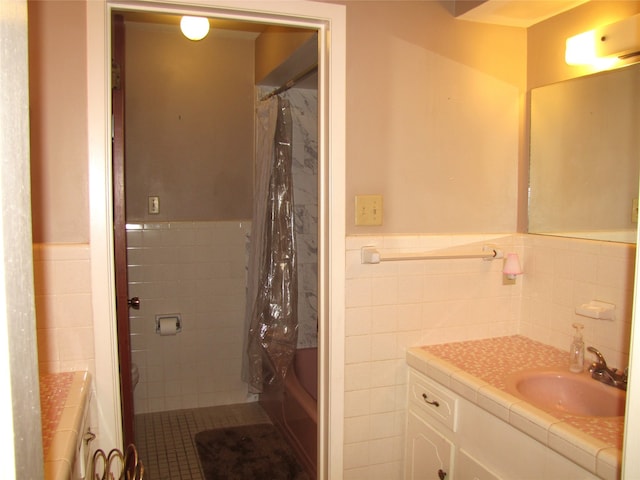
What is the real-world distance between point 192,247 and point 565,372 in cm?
241

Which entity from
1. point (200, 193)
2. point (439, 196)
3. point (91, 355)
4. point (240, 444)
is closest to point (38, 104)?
point (91, 355)

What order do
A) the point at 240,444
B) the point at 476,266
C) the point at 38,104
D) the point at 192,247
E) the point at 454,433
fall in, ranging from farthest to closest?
the point at 192,247 → the point at 240,444 → the point at 476,266 → the point at 454,433 → the point at 38,104

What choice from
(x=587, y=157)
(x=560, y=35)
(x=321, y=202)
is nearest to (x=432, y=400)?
(x=321, y=202)

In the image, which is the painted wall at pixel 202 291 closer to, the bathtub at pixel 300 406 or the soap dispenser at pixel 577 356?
the bathtub at pixel 300 406

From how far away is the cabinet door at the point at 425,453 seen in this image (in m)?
1.87

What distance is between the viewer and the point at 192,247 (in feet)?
11.5

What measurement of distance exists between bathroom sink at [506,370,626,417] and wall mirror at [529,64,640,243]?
50cm

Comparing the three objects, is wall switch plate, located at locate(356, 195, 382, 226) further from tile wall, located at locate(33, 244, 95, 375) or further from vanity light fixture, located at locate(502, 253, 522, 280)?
tile wall, located at locate(33, 244, 95, 375)

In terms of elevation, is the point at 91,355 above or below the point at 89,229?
below

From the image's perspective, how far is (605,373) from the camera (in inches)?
68.8

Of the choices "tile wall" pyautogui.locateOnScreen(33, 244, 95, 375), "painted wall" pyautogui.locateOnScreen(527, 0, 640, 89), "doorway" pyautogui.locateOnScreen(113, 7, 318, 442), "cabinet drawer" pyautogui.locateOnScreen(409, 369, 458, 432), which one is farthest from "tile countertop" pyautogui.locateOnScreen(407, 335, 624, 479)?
"doorway" pyautogui.locateOnScreen(113, 7, 318, 442)

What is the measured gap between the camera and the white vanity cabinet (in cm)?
148

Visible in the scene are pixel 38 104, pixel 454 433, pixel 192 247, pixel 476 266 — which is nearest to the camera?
pixel 38 104

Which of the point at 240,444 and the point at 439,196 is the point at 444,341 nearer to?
the point at 439,196
